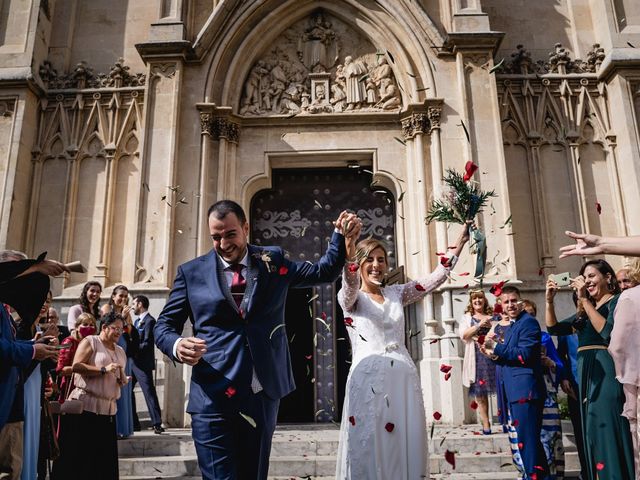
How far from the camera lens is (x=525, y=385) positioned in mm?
5020

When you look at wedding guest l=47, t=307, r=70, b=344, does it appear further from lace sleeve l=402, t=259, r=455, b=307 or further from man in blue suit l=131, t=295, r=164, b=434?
lace sleeve l=402, t=259, r=455, b=307

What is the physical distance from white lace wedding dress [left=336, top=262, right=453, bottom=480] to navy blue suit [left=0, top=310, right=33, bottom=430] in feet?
7.11

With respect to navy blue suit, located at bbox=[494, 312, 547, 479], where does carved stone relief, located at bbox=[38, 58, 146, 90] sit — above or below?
above

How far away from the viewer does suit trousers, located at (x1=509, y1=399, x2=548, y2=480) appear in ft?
16.0

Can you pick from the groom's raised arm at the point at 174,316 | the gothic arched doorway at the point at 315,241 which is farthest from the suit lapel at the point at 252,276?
the gothic arched doorway at the point at 315,241

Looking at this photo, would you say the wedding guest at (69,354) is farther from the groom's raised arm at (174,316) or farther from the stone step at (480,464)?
the stone step at (480,464)

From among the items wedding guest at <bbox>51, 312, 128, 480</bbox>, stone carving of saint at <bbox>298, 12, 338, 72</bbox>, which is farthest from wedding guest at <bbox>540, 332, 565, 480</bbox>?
stone carving of saint at <bbox>298, 12, 338, 72</bbox>

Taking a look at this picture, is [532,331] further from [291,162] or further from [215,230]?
[291,162]

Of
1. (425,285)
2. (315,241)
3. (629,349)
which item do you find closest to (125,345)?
(315,241)

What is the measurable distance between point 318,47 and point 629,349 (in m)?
9.04

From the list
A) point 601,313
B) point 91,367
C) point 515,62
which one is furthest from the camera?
point 515,62

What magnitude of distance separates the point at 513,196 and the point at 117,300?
23.7 ft

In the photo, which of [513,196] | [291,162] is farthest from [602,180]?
[291,162]

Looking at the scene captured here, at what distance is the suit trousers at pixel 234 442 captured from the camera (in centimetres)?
280
